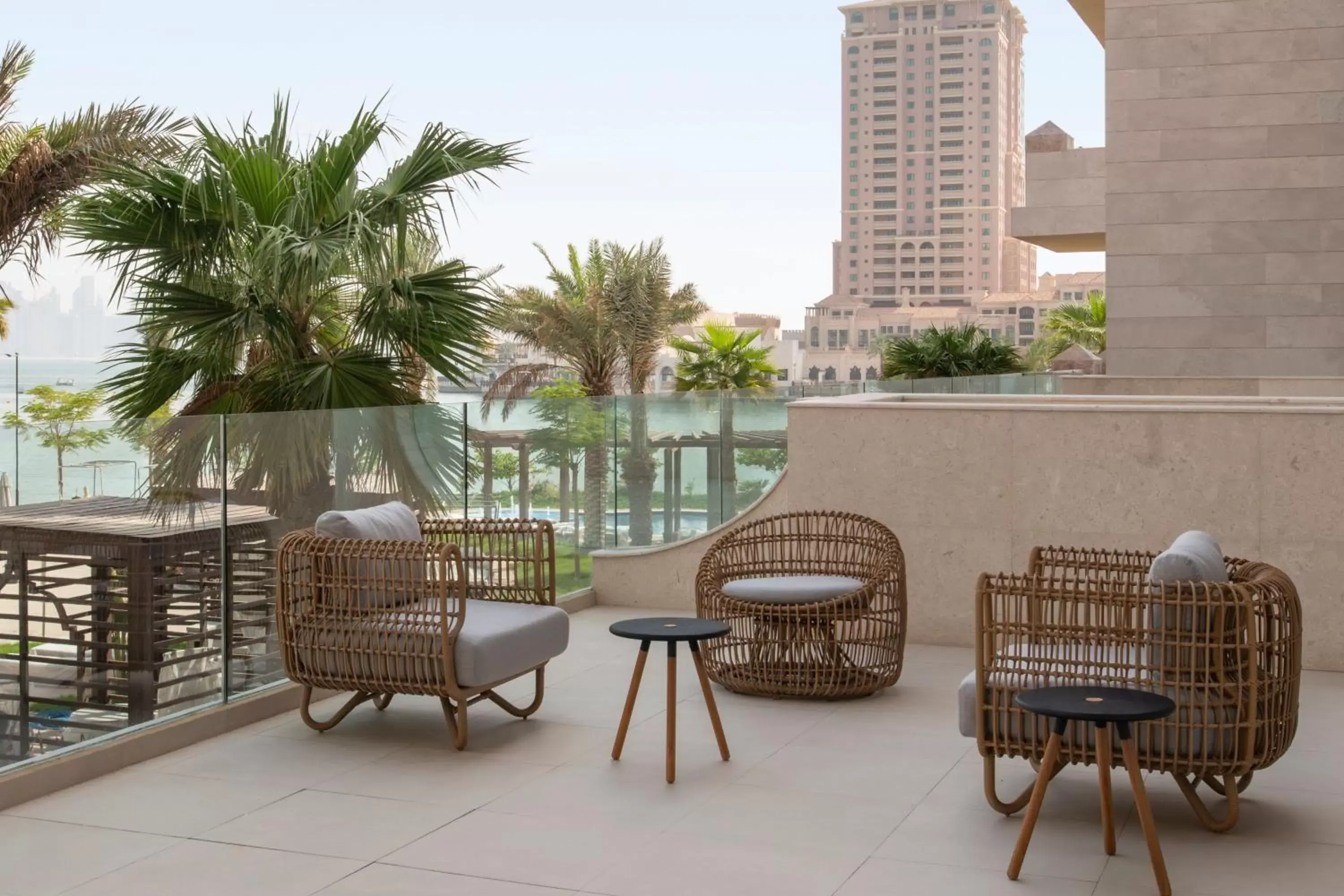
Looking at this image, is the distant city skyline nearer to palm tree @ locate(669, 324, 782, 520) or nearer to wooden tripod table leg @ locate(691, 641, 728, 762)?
palm tree @ locate(669, 324, 782, 520)

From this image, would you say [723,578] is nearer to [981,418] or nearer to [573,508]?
[981,418]

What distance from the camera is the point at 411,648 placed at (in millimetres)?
5574

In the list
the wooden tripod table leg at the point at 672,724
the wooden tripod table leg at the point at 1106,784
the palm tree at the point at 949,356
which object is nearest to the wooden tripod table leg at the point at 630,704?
the wooden tripod table leg at the point at 672,724

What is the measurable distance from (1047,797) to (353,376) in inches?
171

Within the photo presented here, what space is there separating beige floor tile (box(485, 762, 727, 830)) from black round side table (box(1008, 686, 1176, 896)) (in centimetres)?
122

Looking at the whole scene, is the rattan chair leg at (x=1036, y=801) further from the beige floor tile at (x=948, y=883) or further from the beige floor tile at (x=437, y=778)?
the beige floor tile at (x=437, y=778)

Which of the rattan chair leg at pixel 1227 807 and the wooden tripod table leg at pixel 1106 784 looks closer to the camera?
the wooden tripod table leg at pixel 1106 784

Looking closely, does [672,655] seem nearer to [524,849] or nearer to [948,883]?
[524,849]

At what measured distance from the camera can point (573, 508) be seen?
931 centimetres

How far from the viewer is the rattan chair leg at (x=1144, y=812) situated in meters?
4.00

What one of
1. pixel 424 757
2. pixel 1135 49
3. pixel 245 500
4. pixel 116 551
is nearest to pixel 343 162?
pixel 245 500

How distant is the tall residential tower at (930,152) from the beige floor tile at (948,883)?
517 feet

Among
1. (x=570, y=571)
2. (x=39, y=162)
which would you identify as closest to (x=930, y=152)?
(x=39, y=162)

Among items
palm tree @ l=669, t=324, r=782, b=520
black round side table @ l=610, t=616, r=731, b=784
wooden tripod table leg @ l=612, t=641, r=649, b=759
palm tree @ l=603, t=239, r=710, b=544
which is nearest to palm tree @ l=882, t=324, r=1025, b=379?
palm tree @ l=669, t=324, r=782, b=520
